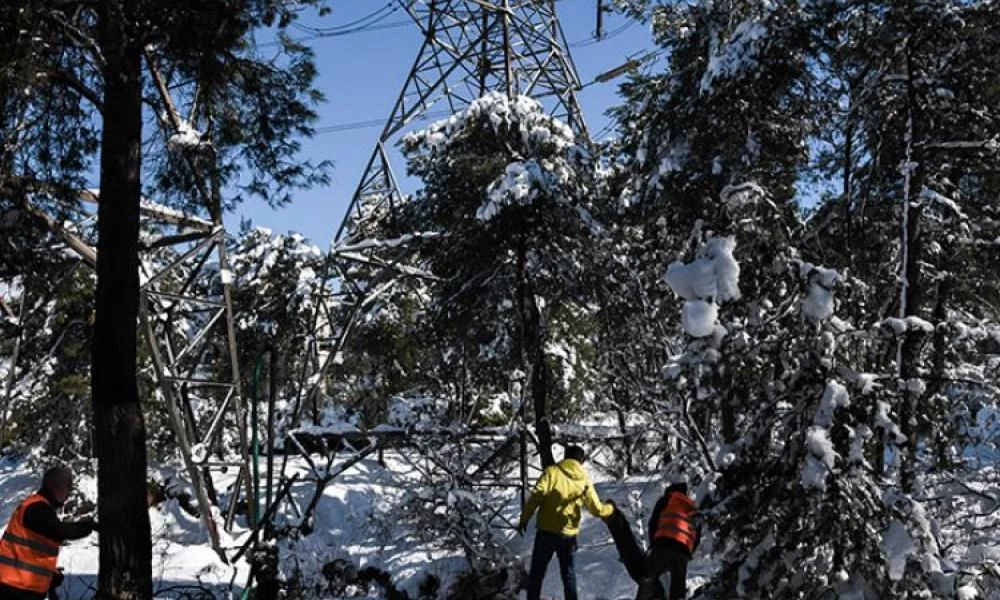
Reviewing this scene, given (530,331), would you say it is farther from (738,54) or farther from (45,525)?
(45,525)

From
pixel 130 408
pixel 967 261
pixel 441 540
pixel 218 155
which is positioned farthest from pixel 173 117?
pixel 967 261

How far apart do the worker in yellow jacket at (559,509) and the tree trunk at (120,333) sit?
140 inches

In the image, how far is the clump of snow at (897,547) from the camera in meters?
4.12

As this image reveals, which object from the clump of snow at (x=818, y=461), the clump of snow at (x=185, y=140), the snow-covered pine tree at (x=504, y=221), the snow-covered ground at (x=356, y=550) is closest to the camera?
the clump of snow at (x=818, y=461)

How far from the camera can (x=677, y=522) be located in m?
7.75

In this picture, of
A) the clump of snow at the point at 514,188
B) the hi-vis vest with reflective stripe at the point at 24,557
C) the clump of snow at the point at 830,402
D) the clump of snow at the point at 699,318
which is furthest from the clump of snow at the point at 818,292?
the clump of snow at the point at 514,188

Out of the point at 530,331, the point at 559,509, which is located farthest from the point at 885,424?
the point at 530,331

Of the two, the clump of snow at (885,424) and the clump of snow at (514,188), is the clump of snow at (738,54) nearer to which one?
the clump of snow at (514,188)

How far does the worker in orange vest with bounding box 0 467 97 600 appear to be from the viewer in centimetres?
652

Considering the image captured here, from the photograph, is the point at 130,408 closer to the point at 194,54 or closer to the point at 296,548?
the point at 194,54

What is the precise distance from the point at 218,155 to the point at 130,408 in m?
3.03

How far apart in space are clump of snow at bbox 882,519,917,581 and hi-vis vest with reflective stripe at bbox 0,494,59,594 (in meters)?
5.90

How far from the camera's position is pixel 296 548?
37.2ft

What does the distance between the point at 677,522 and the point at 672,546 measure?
215mm
